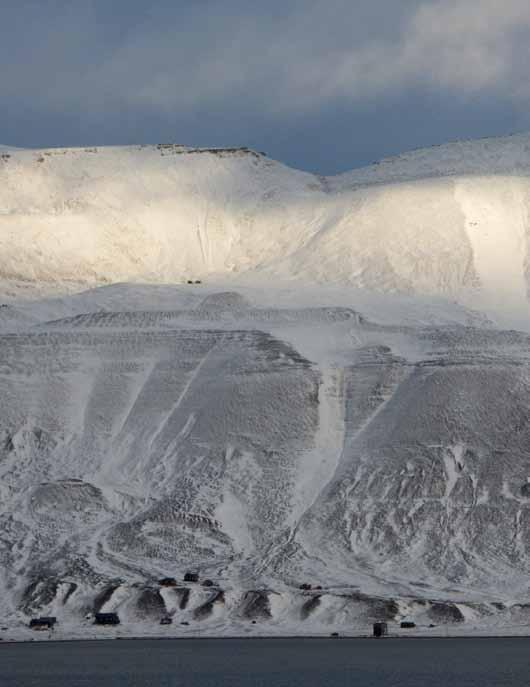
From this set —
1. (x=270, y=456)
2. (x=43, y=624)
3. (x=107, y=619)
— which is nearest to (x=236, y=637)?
(x=107, y=619)

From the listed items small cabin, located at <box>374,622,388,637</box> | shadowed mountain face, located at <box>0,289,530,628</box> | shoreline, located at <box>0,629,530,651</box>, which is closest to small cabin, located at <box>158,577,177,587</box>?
shadowed mountain face, located at <box>0,289,530,628</box>

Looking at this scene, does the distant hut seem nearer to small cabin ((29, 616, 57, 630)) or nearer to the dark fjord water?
Result: the dark fjord water

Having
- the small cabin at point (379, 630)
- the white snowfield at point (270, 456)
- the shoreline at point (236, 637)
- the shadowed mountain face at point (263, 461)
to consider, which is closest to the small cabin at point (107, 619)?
the white snowfield at point (270, 456)

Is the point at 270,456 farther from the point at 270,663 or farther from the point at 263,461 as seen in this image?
the point at 270,663

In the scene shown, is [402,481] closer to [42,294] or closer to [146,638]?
[146,638]

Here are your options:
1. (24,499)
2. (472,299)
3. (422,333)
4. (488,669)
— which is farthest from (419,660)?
(472,299)
